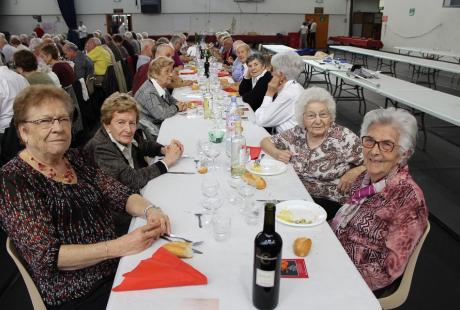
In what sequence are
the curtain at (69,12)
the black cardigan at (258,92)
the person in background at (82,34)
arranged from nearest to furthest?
the black cardigan at (258,92)
the person in background at (82,34)
the curtain at (69,12)

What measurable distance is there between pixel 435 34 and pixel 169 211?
11692mm

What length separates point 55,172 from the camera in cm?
150

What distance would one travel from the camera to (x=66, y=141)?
1503mm

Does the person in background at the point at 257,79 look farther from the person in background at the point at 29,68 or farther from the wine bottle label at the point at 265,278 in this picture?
the wine bottle label at the point at 265,278

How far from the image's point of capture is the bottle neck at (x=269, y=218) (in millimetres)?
971

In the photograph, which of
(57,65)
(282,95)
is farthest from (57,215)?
(57,65)

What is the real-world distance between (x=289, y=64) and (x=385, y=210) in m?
2.00

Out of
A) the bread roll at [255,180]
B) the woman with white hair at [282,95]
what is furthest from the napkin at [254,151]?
the woman with white hair at [282,95]

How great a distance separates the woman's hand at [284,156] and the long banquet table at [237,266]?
0.36 m

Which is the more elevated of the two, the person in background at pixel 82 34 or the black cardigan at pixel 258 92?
the person in background at pixel 82 34

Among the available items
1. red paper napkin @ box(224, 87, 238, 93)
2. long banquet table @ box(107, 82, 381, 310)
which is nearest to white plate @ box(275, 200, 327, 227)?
long banquet table @ box(107, 82, 381, 310)

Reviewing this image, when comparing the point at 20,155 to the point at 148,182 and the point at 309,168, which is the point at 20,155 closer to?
the point at 148,182

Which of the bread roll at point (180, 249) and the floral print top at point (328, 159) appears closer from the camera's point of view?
the bread roll at point (180, 249)

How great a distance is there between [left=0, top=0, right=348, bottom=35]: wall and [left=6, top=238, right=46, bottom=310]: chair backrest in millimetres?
16763
